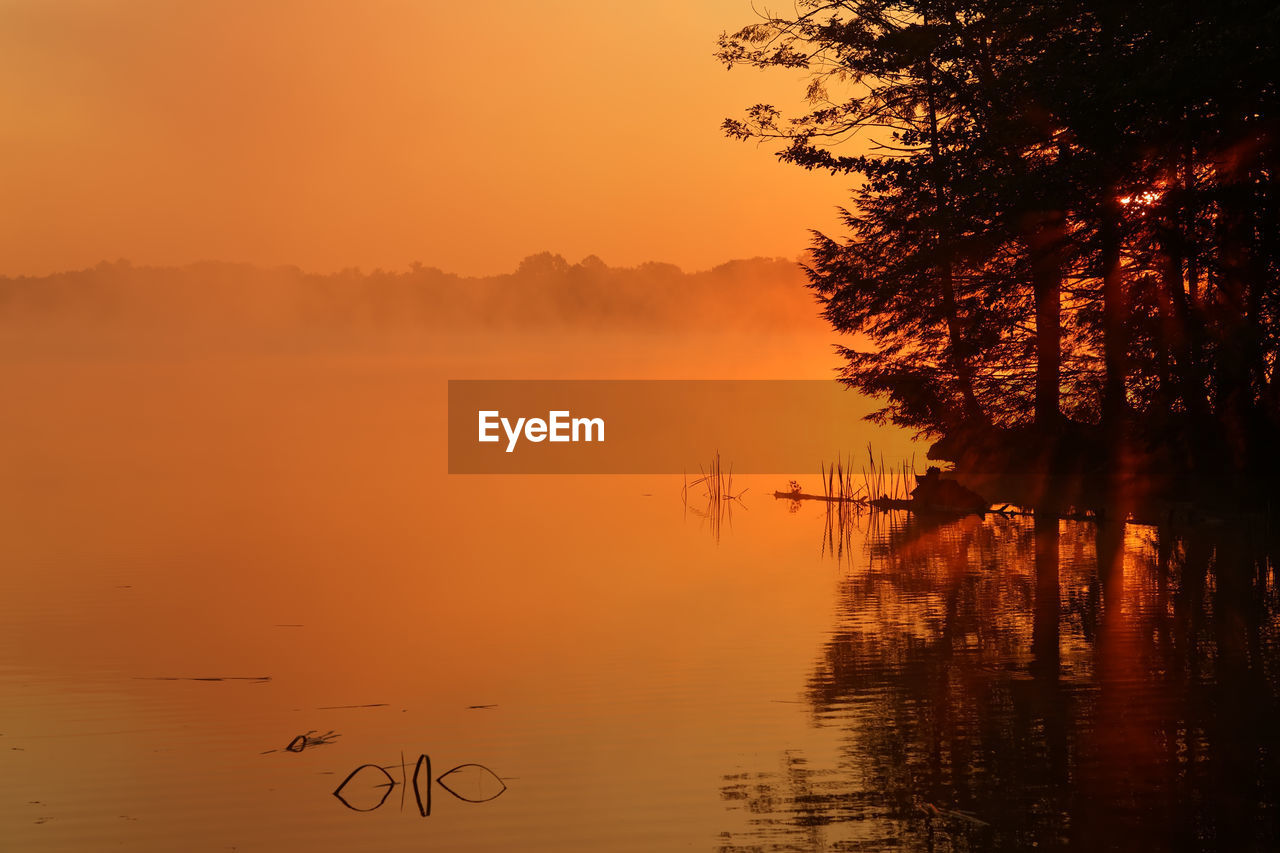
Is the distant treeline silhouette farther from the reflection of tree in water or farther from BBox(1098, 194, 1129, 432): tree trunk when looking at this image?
the reflection of tree in water

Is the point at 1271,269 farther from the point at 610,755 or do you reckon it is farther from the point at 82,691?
the point at 82,691

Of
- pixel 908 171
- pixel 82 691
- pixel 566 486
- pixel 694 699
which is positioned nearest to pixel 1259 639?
pixel 694 699

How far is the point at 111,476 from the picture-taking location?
44.2 m

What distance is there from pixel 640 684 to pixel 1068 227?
20.5 meters

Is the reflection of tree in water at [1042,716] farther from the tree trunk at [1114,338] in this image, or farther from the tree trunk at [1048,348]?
the tree trunk at [1048,348]

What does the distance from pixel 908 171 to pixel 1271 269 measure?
7.63 meters

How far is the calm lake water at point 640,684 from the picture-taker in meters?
9.71

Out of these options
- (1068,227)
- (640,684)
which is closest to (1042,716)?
(640,684)

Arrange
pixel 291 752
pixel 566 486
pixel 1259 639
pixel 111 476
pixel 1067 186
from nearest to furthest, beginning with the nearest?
pixel 291 752 → pixel 1259 639 → pixel 1067 186 → pixel 566 486 → pixel 111 476

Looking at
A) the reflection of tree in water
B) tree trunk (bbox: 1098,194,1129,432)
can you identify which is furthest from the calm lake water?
tree trunk (bbox: 1098,194,1129,432)

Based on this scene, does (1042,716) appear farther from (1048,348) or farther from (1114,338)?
(1048,348)

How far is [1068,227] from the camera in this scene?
103ft

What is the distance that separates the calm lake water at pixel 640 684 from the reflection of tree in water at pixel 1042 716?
4cm

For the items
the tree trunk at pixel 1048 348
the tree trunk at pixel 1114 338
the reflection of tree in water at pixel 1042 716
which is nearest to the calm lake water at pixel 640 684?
the reflection of tree in water at pixel 1042 716
